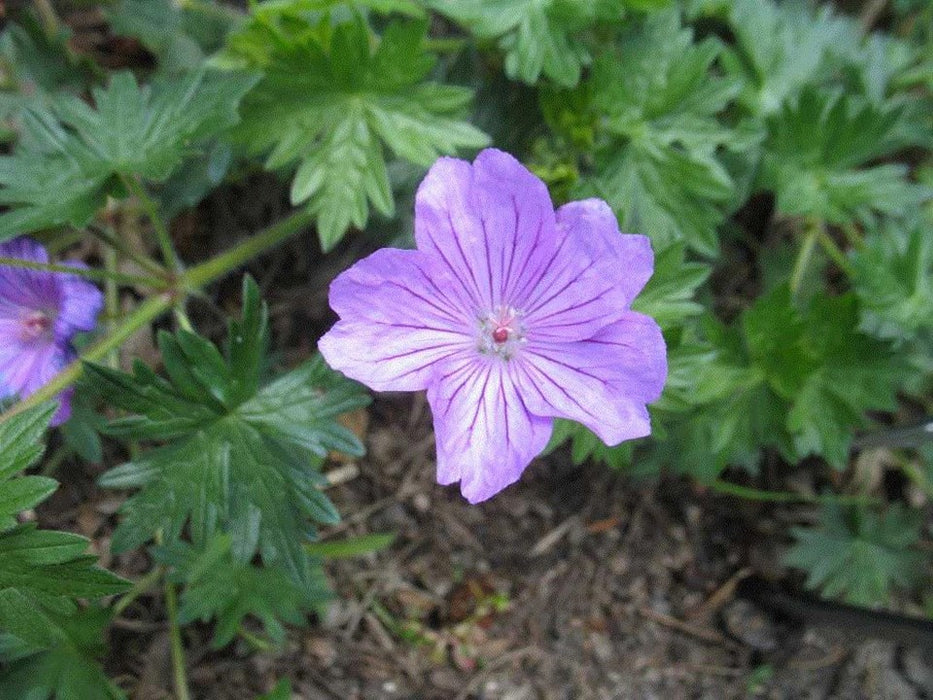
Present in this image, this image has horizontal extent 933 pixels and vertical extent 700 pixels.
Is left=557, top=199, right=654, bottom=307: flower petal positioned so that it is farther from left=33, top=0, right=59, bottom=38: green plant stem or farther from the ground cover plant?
left=33, top=0, right=59, bottom=38: green plant stem

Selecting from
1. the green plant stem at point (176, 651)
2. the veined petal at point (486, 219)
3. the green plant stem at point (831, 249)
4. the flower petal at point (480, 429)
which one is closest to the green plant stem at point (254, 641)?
the green plant stem at point (176, 651)

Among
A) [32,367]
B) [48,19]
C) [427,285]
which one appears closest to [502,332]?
[427,285]

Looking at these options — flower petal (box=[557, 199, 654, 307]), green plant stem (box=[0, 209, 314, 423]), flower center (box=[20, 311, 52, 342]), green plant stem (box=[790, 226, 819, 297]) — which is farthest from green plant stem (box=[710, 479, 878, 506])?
flower center (box=[20, 311, 52, 342])

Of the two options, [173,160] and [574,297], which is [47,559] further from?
[574,297]

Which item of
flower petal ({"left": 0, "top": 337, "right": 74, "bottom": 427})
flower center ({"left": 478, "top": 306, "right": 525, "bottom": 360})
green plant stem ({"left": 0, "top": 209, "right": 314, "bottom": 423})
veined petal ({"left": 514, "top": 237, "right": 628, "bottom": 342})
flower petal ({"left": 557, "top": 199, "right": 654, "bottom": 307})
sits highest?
flower petal ({"left": 557, "top": 199, "right": 654, "bottom": 307})

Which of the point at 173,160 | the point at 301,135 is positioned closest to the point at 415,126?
the point at 301,135

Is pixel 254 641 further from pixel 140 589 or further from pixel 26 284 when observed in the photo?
pixel 26 284
